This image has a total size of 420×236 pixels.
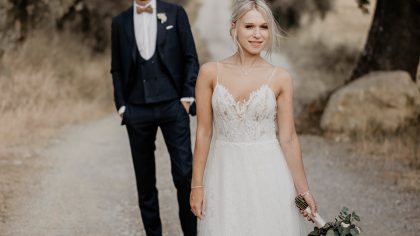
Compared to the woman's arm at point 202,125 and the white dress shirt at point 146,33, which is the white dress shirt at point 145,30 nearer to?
the white dress shirt at point 146,33

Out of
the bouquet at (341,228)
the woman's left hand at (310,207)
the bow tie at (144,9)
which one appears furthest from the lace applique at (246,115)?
the bow tie at (144,9)

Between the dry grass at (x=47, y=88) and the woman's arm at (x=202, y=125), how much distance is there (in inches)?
214

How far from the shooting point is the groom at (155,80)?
474cm

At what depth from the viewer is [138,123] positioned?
473 centimetres

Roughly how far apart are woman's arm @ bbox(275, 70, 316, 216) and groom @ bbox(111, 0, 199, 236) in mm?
1359

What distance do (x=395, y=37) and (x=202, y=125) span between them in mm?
7958

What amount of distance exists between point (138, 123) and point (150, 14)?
2.57ft

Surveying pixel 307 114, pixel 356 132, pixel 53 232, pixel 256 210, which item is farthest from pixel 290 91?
pixel 307 114

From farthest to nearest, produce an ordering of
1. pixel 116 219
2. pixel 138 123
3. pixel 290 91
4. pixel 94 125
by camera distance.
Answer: pixel 94 125
pixel 116 219
pixel 138 123
pixel 290 91

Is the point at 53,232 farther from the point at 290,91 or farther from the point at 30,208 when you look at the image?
the point at 290,91

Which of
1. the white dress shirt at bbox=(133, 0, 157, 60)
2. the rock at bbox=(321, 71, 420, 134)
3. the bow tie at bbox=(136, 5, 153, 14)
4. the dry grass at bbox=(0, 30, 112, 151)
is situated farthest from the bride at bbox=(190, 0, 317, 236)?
the rock at bbox=(321, 71, 420, 134)

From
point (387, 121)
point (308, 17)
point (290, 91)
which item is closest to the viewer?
point (290, 91)

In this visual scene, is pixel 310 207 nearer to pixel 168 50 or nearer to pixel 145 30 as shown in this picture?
pixel 168 50

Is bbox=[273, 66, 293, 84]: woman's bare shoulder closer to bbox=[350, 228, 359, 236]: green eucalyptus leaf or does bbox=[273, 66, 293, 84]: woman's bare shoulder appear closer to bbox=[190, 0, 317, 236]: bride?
bbox=[190, 0, 317, 236]: bride
